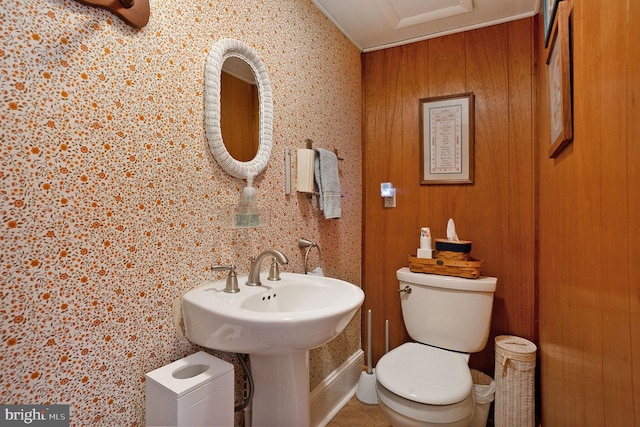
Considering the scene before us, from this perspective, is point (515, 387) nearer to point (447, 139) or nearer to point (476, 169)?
point (476, 169)

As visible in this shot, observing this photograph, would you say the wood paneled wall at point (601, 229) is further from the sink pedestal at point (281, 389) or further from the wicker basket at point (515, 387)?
the sink pedestal at point (281, 389)

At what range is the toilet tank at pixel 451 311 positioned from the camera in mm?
1759

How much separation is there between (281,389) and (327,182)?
0.99 metres

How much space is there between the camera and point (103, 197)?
Result: 0.87 metres

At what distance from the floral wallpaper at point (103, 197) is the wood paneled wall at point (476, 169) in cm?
116

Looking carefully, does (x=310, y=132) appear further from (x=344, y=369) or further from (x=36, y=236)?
(x=344, y=369)

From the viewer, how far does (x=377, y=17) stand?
1966 mm

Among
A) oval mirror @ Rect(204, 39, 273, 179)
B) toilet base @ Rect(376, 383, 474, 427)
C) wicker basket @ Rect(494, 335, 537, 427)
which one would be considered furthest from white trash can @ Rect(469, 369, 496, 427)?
oval mirror @ Rect(204, 39, 273, 179)

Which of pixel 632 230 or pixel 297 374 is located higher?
pixel 632 230

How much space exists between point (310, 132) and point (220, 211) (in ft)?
2.49

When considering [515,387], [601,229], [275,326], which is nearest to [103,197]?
[275,326]

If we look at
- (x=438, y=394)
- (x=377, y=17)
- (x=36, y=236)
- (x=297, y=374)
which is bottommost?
(x=438, y=394)

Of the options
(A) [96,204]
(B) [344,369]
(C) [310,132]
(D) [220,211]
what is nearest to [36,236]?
(A) [96,204]

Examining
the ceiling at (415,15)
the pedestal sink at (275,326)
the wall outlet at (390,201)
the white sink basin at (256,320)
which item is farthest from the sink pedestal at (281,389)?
the ceiling at (415,15)
